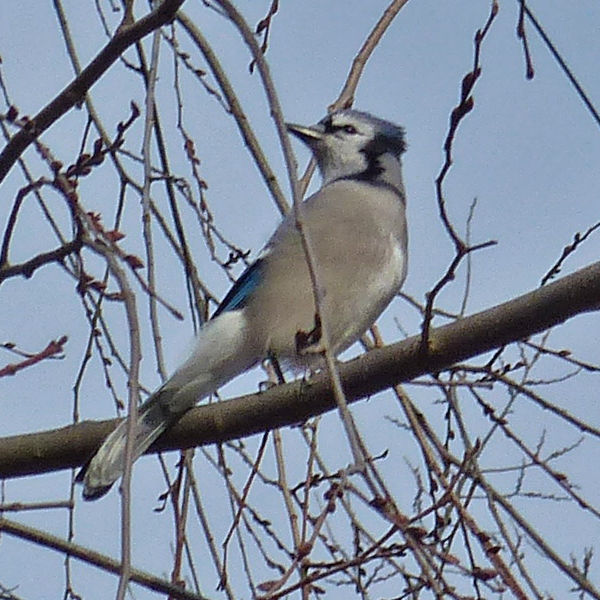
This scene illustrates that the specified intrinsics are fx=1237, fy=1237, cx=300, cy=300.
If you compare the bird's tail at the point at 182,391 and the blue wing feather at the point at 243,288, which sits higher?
the blue wing feather at the point at 243,288

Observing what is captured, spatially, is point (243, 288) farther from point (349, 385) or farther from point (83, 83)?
point (83, 83)

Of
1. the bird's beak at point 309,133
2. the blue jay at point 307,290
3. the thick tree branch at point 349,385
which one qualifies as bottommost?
the thick tree branch at point 349,385

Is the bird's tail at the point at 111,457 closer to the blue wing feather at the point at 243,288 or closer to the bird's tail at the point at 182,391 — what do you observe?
the bird's tail at the point at 182,391

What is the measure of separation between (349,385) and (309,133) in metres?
2.18

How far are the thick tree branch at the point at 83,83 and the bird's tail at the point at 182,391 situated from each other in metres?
0.63

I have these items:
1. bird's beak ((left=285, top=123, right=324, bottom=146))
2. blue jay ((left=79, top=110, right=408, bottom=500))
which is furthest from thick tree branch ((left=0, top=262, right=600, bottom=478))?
bird's beak ((left=285, top=123, right=324, bottom=146))

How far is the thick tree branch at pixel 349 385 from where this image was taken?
229cm

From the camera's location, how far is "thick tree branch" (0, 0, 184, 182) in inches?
74.4

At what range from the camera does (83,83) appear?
1.93 meters

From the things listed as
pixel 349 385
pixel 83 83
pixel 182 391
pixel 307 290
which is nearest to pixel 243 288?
pixel 307 290

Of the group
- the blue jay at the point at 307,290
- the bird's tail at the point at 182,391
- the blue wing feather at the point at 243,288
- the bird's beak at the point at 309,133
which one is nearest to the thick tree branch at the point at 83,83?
the bird's tail at the point at 182,391

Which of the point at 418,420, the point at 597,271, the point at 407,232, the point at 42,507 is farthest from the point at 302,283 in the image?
the point at 42,507

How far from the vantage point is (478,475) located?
2.93 m

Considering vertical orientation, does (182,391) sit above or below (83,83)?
above
